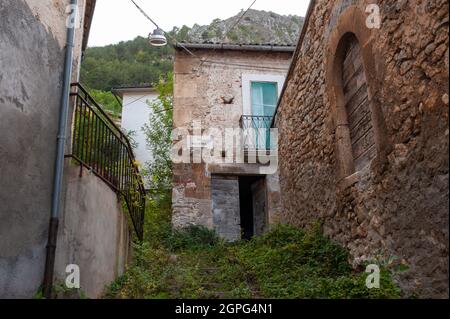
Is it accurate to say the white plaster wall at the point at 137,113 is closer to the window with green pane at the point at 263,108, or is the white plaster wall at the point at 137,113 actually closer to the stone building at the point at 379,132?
the window with green pane at the point at 263,108

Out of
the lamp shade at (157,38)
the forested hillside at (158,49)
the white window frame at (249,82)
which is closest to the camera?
the lamp shade at (157,38)

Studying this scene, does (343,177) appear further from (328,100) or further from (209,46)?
(209,46)

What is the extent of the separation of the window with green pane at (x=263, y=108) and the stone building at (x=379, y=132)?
3.83 meters

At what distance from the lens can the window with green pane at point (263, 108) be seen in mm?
11125

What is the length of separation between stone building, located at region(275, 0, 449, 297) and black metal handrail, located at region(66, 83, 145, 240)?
2.75m

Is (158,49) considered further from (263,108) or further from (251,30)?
(263,108)

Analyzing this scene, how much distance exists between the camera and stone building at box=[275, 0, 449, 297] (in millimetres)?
3381

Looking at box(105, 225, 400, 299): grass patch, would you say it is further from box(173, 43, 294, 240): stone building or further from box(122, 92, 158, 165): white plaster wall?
box(122, 92, 158, 165): white plaster wall

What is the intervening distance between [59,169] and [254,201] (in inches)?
313

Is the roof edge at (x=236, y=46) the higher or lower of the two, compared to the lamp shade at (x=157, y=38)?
higher

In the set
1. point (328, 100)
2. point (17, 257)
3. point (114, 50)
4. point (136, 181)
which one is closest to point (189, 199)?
point (136, 181)

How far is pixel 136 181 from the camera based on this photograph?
20.9ft

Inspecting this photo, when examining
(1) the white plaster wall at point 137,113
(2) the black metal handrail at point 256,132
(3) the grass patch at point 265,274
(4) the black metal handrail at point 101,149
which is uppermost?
(1) the white plaster wall at point 137,113

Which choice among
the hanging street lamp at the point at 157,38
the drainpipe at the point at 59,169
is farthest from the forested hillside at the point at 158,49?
the drainpipe at the point at 59,169
